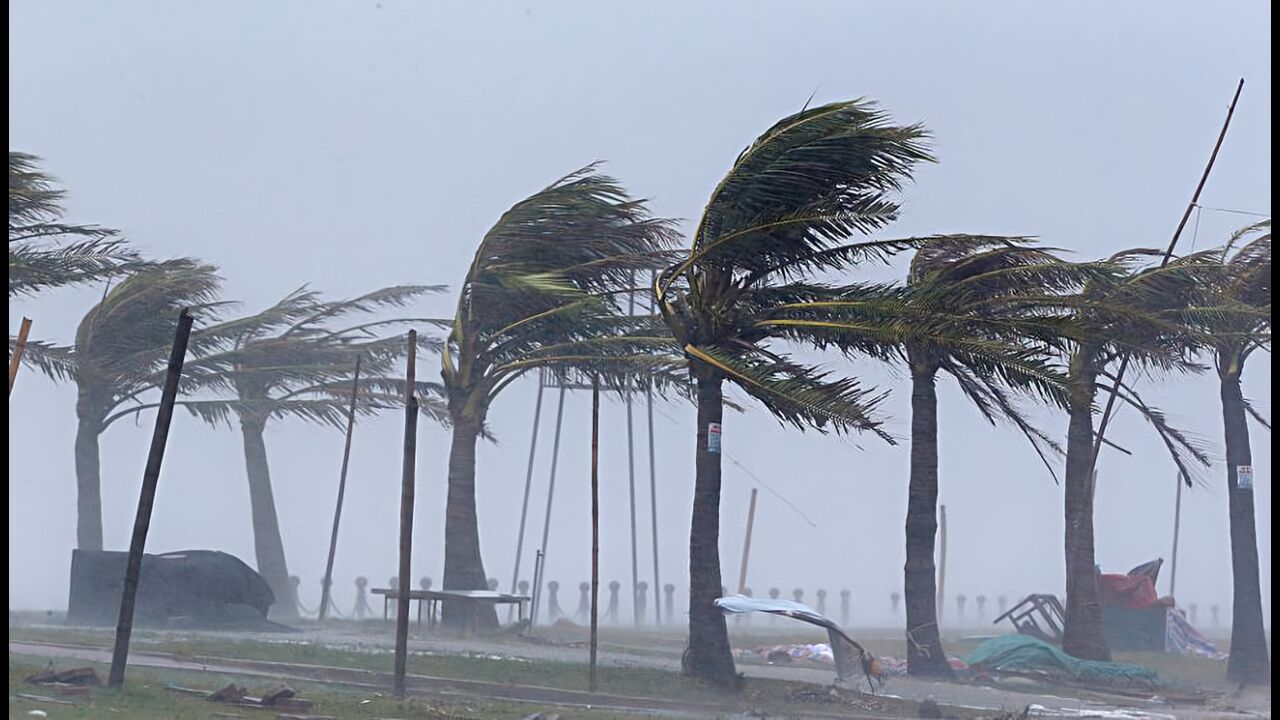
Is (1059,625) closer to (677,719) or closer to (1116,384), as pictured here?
(1116,384)

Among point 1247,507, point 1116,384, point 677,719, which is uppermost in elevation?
point 1116,384

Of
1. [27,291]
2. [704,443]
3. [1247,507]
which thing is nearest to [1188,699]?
[1247,507]

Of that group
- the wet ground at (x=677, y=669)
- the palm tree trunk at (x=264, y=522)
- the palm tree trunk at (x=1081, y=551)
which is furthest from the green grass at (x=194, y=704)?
the palm tree trunk at (x=264, y=522)

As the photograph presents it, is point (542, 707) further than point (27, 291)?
No

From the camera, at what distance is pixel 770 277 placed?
70.8 ft

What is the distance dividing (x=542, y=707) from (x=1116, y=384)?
12.5m

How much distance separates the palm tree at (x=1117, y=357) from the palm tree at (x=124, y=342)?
20583 mm

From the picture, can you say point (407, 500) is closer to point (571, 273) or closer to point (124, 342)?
point (571, 273)

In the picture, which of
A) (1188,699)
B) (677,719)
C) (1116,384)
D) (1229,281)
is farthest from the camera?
(1229,281)

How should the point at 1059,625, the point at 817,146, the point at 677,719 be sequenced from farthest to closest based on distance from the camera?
the point at 1059,625 → the point at 817,146 → the point at 677,719

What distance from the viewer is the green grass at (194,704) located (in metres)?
14.8

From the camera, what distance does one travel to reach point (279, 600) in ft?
147

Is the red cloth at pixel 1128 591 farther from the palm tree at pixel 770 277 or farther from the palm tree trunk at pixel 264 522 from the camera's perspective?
the palm tree trunk at pixel 264 522

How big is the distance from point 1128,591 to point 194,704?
25.5 metres
